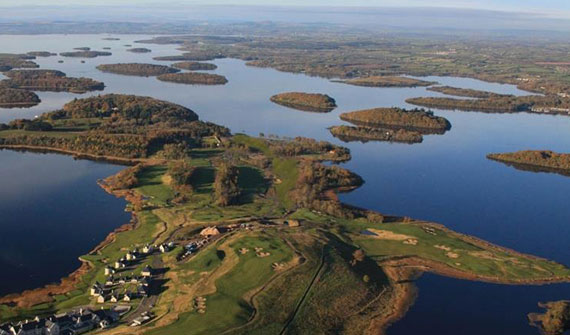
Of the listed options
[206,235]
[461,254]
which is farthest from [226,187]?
[461,254]

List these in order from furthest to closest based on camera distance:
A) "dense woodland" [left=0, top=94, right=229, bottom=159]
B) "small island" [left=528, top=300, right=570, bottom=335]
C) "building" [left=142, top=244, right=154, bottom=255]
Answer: "dense woodland" [left=0, top=94, right=229, bottom=159] → "building" [left=142, top=244, right=154, bottom=255] → "small island" [left=528, top=300, right=570, bottom=335]

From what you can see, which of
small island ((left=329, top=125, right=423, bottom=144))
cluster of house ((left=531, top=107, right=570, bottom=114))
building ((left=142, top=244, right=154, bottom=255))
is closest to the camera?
building ((left=142, top=244, right=154, bottom=255))

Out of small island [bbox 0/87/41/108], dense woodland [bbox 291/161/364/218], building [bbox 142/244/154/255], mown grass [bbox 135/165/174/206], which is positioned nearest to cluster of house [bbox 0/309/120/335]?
building [bbox 142/244/154/255]

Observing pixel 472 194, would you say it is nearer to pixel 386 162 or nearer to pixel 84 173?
pixel 386 162

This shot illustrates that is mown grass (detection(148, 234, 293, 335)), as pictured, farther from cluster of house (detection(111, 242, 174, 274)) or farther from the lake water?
the lake water

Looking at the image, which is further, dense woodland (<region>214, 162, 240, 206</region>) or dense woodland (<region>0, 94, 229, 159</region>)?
dense woodland (<region>0, 94, 229, 159</region>)

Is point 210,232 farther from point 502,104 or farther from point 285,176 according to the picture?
point 502,104
